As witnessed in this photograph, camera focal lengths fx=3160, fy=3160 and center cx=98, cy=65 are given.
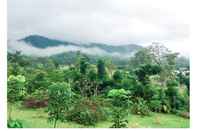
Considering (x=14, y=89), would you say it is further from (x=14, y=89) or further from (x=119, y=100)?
(x=119, y=100)

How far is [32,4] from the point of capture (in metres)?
20.8

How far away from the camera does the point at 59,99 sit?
68.4ft

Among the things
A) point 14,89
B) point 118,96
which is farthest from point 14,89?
point 118,96

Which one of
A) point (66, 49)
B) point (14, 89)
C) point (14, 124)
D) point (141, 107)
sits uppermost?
point (66, 49)

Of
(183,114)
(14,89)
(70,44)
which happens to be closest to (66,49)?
(70,44)

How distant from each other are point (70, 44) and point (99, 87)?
1.12 ft

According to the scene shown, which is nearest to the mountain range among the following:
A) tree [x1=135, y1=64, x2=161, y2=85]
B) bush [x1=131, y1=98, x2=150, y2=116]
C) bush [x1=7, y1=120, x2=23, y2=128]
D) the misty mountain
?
the misty mountain

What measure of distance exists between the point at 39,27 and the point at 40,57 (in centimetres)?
20

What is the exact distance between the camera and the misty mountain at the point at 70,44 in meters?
20.8

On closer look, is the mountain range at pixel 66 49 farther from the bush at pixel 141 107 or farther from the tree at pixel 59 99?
the bush at pixel 141 107

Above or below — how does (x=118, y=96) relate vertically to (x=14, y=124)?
above

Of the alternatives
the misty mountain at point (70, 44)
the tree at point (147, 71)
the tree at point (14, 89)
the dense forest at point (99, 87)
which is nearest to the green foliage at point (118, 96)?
the dense forest at point (99, 87)

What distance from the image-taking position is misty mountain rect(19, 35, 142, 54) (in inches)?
820

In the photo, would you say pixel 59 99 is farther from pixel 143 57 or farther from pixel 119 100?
pixel 143 57
